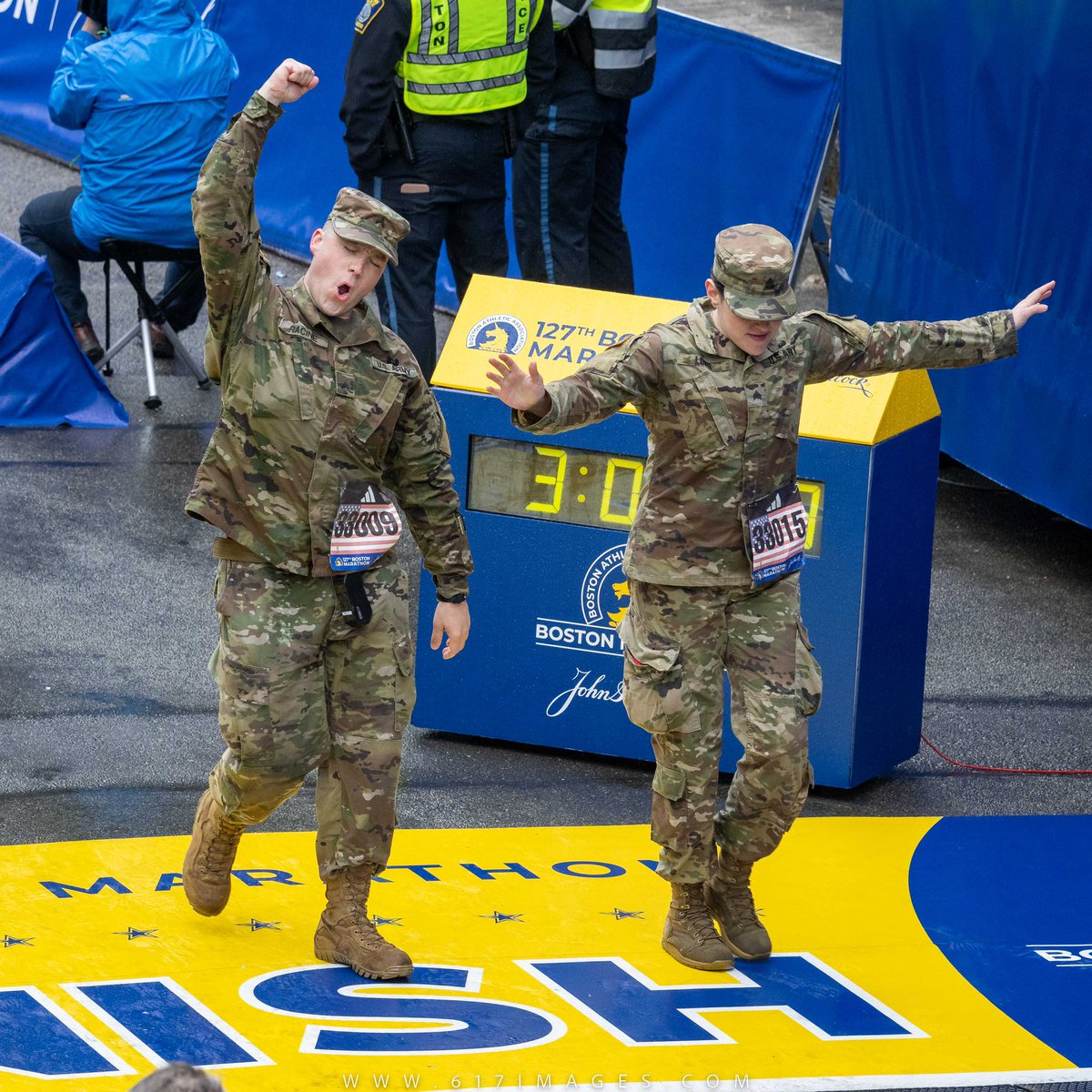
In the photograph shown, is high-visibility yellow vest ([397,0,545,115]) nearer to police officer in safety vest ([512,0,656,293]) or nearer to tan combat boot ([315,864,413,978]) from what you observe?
police officer in safety vest ([512,0,656,293])

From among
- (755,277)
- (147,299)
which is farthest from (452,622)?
(147,299)

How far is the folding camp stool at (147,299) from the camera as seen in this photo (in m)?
8.97

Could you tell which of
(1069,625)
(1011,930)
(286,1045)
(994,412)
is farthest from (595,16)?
(286,1045)

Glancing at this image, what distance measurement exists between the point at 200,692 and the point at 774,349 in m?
2.79

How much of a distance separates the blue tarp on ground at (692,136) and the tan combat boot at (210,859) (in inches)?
239

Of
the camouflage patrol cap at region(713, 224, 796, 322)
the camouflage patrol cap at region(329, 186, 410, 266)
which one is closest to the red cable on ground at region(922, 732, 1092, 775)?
the camouflage patrol cap at region(713, 224, 796, 322)

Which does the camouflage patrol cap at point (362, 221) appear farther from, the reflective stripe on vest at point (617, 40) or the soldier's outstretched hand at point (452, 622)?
the reflective stripe on vest at point (617, 40)

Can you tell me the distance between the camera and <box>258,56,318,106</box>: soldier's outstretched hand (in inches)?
161

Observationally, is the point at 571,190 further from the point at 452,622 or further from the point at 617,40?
the point at 452,622

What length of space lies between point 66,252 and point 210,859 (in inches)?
206

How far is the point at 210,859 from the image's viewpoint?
4.80 metres

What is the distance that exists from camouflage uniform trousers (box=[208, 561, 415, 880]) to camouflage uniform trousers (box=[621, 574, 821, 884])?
24.4 inches

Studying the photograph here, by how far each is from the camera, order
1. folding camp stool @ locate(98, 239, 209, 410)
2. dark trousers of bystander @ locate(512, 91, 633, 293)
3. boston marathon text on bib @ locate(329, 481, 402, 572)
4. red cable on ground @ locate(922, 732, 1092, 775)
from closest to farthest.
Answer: boston marathon text on bib @ locate(329, 481, 402, 572) < red cable on ground @ locate(922, 732, 1092, 775) < dark trousers of bystander @ locate(512, 91, 633, 293) < folding camp stool @ locate(98, 239, 209, 410)

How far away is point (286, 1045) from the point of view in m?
4.29
